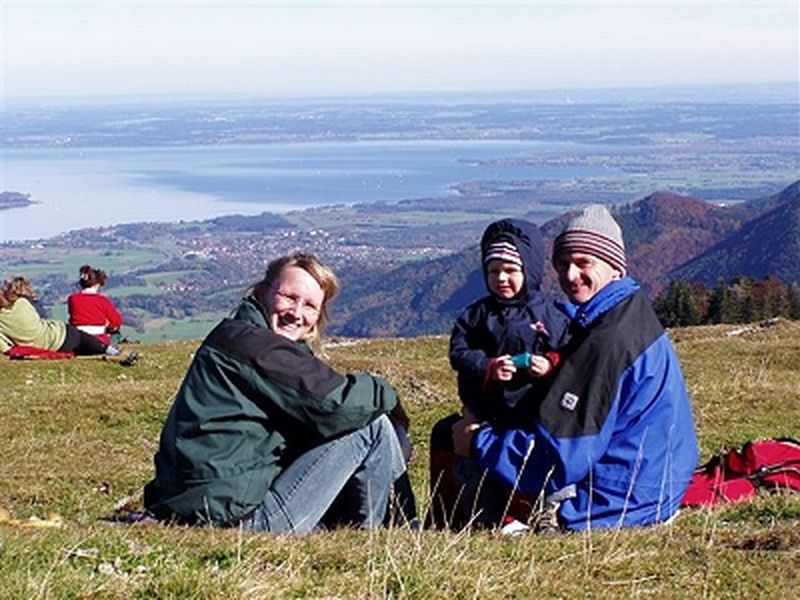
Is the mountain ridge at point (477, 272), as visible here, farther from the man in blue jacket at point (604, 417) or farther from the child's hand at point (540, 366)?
the man in blue jacket at point (604, 417)

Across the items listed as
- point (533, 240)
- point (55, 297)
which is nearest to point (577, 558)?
point (533, 240)

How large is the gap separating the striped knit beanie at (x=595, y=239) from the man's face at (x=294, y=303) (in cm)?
159

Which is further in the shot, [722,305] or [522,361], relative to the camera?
[722,305]

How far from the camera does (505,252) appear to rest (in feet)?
27.1

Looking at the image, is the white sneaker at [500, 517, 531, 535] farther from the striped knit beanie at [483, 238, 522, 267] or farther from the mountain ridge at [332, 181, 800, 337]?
the mountain ridge at [332, 181, 800, 337]

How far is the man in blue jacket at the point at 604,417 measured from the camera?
20.5 feet

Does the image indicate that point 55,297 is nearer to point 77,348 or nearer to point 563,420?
point 77,348

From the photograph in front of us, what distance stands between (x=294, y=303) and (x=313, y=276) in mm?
236

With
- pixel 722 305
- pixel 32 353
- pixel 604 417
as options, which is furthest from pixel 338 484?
pixel 722 305

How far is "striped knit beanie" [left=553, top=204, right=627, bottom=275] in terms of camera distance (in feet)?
22.1

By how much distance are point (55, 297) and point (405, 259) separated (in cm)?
8066

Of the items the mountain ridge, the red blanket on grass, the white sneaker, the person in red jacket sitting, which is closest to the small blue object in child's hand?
A: the white sneaker

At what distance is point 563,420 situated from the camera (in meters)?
6.27

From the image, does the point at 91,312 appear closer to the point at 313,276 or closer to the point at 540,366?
the point at 313,276
